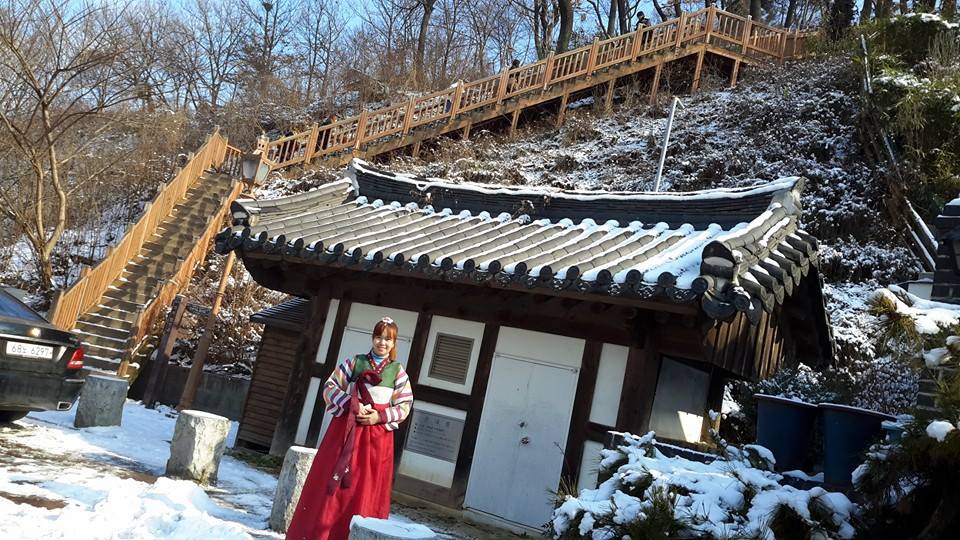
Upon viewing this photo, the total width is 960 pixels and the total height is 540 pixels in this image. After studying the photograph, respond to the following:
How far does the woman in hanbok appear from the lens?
539 cm

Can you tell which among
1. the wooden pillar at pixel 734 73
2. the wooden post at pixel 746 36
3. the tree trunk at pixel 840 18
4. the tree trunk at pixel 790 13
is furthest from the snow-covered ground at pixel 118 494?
the tree trunk at pixel 790 13

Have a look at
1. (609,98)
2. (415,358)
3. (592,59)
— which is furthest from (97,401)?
(592,59)

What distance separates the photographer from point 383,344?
5.61m

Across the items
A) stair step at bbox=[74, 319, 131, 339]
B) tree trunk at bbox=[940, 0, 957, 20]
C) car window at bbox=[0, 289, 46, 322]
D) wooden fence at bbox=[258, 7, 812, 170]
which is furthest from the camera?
wooden fence at bbox=[258, 7, 812, 170]

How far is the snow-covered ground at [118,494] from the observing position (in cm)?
524

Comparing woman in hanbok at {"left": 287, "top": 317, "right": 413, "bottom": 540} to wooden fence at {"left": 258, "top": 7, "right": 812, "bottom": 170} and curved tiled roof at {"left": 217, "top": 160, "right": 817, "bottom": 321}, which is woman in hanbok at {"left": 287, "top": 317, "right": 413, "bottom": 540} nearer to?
curved tiled roof at {"left": 217, "top": 160, "right": 817, "bottom": 321}

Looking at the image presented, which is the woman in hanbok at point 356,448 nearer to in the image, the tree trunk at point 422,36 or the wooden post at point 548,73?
the wooden post at point 548,73

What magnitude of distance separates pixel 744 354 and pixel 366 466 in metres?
4.88

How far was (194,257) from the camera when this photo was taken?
56.3ft

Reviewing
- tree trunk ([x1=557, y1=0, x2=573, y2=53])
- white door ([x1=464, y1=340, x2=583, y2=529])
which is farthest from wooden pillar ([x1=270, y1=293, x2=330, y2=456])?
tree trunk ([x1=557, y1=0, x2=573, y2=53])

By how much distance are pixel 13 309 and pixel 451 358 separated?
4.57 m

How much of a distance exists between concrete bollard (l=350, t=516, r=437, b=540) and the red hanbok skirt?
3.04 feet

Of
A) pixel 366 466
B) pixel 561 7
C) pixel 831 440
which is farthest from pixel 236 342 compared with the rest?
pixel 561 7

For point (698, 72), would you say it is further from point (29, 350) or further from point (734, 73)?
point (29, 350)
